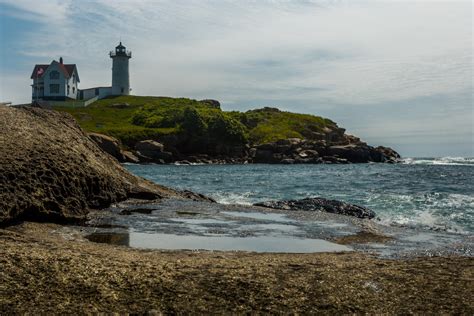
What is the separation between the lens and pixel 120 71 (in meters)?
173

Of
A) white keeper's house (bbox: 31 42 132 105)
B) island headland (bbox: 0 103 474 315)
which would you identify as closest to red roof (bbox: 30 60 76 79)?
white keeper's house (bbox: 31 42 132 105)

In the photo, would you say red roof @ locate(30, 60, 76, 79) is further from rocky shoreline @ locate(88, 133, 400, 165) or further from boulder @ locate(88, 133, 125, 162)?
boulder @ locate(88, 133, 125, 162)

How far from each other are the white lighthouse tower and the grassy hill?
15.1 ft

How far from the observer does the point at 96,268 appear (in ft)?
31.0

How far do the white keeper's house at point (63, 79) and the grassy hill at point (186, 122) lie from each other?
6.59 metres

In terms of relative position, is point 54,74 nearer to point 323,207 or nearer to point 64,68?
point 64,68

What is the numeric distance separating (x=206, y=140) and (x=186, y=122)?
676 centimetres

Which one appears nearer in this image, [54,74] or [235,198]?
[235,198]

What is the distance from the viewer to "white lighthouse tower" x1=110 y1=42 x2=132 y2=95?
168 meters

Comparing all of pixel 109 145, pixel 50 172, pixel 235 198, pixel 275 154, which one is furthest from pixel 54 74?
pixel 50 172

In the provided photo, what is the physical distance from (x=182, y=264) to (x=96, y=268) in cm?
168

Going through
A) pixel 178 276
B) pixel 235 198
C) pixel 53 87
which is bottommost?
pixel 235 198

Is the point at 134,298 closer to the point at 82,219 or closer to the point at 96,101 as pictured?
the point at 82,219

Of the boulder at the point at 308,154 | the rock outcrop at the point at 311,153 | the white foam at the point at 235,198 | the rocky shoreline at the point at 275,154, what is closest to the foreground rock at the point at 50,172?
the white foam at the point at 235,198
